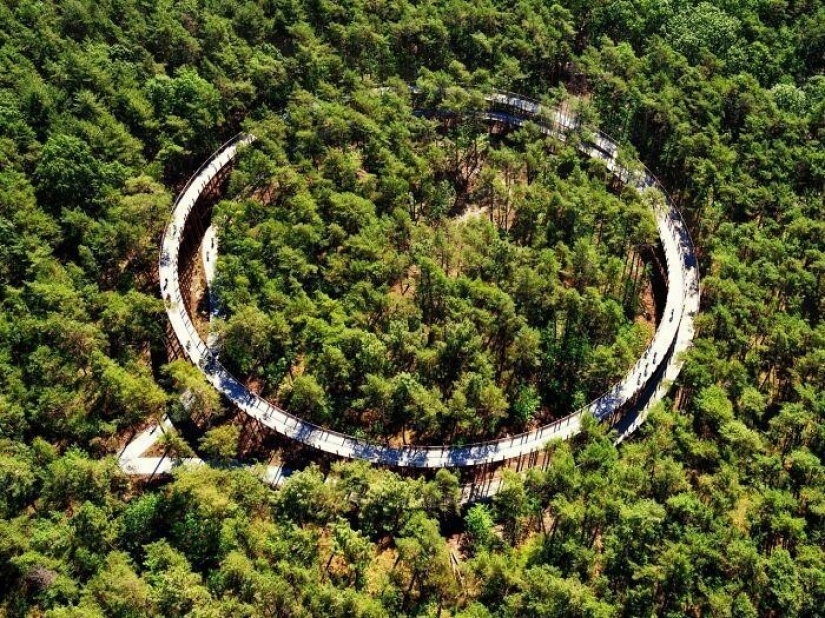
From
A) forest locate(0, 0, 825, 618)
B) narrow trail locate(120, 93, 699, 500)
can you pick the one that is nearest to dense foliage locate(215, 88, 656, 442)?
forest locate(0, 0, 825, 618)

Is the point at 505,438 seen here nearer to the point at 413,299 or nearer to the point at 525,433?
the point at 525,433

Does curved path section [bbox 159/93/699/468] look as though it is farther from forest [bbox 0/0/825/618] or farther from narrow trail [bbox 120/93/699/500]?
forest [bbox 0/0/825/618]

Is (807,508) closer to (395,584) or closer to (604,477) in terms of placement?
(604,477)

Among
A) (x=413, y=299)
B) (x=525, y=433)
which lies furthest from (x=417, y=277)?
(x=525, y=433)

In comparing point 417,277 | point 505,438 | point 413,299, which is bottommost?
point 505,438

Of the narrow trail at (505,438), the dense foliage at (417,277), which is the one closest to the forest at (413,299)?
the dense foliage at (417,277)
